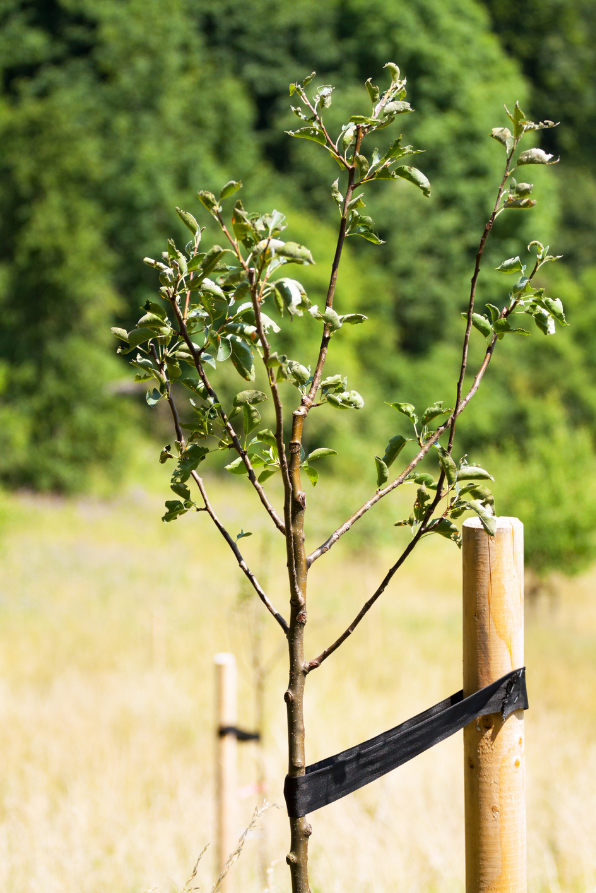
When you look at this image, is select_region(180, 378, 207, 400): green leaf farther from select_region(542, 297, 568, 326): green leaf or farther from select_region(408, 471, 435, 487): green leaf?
select_region(542, 297, 568, 326): green leaf

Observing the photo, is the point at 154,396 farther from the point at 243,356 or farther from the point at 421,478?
the point at 421,478

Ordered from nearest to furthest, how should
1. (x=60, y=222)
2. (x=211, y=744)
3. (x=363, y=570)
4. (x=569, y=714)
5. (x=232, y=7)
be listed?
(x=211, y=744), (x=569, y=714), (x=363, y=570), (x=60, y=222), (x=232, y=7)

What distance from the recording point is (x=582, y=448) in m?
9.34

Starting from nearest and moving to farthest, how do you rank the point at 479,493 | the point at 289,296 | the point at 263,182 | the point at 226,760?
the point at 289,296 < the point at 479,493 < the point at 226,760 < the point at 263,182

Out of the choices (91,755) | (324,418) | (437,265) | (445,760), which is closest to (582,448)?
(445,760)

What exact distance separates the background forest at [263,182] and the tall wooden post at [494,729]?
14.4 m

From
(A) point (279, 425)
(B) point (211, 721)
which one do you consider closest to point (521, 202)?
(A) point (279, 425)

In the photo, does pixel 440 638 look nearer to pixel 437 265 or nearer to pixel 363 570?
pixel 363 570

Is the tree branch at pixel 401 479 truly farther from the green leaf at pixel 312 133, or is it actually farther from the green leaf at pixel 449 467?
the green leaf at pixel 312 133

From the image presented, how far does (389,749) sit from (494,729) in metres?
0.15

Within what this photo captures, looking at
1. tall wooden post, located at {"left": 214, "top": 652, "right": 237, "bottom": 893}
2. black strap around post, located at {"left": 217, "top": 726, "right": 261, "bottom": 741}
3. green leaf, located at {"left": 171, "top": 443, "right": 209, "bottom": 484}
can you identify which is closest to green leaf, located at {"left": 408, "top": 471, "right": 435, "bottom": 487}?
green leaf, located at {"left": 171, "top": 443, "right": 209, "bottom": 484}

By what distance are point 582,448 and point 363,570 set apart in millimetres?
3368

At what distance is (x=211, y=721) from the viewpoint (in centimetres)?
491

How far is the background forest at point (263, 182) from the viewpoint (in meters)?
15.1
